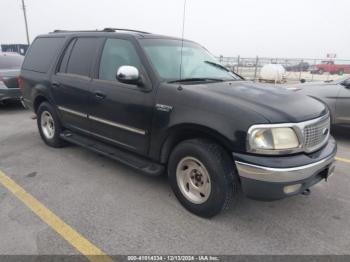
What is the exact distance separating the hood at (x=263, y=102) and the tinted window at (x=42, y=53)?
9.43 feet

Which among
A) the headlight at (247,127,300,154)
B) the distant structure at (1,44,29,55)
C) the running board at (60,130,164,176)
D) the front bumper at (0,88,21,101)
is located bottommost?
the distant structure at (1,44,29,55)

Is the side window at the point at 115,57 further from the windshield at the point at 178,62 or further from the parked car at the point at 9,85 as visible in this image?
the parked car at the point at 9,85

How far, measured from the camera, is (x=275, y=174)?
2520mm

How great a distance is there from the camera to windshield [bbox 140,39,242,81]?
3496 millimetres

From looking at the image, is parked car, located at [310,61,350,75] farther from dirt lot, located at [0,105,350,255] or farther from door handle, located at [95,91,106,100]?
door handle, located at [95,91,106,100]

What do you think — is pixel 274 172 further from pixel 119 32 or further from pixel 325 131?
pixel 119 32

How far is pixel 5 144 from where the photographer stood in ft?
18.1

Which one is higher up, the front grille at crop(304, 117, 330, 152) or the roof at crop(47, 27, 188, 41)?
the roof at crop(47, 27, 188, 41)

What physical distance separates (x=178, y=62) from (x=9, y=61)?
7.48 metres

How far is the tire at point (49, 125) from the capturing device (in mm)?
4969

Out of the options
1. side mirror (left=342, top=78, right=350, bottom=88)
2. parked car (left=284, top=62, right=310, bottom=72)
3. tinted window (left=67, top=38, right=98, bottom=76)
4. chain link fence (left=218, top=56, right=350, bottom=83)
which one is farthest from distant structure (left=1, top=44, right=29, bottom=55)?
side mirror (left=342, top=78, right=350, bottom=88)

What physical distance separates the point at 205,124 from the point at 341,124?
425 cm

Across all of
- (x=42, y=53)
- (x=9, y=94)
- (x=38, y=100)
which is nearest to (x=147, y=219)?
(x=38, y=100)

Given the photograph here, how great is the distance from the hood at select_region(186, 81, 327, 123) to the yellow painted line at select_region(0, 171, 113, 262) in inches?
65.1
